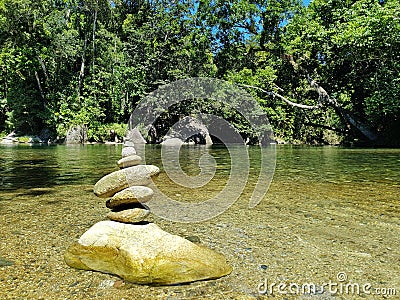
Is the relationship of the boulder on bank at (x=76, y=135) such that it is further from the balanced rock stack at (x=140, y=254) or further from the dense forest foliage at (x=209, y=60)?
the balanced rock stack at (x=140, y=254)

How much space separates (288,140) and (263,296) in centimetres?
3378

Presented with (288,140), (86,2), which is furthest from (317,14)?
(86,2)

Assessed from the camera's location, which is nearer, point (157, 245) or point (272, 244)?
point (157, 245)

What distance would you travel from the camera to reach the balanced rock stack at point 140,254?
2594 millimetres

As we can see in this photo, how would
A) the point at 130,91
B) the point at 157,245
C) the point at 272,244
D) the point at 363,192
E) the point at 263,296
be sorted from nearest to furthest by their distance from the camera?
1. the point at 263,296
2. the point at 157,245
3. the point at 272,244
4. the point at 363,192
5. the point at 130,91

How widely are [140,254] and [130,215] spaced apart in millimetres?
643

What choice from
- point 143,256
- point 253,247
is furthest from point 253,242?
point 143,256

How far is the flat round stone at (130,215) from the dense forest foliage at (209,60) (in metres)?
18.4

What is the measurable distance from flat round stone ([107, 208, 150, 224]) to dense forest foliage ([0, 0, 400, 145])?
60.3 feet

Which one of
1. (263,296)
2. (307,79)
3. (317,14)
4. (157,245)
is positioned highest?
(317,14)

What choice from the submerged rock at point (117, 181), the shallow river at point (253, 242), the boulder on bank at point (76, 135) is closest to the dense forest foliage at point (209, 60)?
the boulder on bank at point (76, 135)

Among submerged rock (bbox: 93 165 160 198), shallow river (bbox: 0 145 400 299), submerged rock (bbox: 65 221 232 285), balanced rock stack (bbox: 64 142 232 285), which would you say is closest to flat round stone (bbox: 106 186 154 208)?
balanced rock stack (bbox: 64 142 232 285)

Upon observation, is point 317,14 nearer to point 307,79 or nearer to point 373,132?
point 307,79

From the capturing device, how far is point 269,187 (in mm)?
6711
